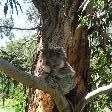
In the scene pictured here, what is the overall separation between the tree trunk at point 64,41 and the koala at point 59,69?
0.76 ft

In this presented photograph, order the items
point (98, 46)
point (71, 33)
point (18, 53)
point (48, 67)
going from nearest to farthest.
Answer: point (48, 67) < point (71, 33) < point (98, 46) < point (18, 53)

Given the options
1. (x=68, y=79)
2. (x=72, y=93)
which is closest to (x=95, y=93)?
(x=68, y=79)

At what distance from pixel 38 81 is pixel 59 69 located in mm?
544

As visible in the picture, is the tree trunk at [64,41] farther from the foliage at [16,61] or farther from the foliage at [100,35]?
the foliage at [16,61]

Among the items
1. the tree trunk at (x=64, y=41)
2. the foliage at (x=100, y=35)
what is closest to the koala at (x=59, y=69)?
the tree trunk at (x=64, y=41)

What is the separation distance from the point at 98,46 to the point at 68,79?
91cm

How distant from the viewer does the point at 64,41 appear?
3.34m

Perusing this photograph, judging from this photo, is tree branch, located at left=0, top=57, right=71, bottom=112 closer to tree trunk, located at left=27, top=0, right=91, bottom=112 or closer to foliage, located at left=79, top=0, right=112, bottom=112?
tree trunk, located at left=27, top=0, right=91, bottom=112

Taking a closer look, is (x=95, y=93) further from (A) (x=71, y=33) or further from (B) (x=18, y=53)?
(B) (x=18, y=53)

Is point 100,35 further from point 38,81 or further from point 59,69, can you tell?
point 38,81

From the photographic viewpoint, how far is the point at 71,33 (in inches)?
135

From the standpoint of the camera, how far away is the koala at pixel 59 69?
2955 millimetres

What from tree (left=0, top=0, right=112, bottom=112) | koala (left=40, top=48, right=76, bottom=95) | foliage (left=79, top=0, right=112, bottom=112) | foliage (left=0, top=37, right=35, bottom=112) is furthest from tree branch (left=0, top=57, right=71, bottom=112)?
foliage (left=0, top=37, right=35, bottom=112)

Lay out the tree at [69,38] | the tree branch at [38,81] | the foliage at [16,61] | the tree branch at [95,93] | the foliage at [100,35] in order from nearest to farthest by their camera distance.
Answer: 1. the tree branch at [38,81]
2. the tree branch at [95,93]
3. the foliage at [100,35]
4. the tree at [69,38]
5. the foliage at [16,61]
